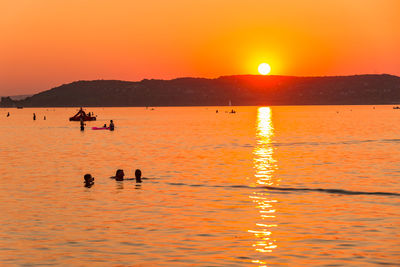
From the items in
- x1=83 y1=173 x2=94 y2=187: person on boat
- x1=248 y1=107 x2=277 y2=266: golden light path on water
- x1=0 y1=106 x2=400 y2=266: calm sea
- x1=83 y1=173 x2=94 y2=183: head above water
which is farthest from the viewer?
x1=83 y1=173 x2=94 y2=187: person on boat

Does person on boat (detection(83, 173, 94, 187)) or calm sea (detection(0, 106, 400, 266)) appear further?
person on boat (detection(83, 173, 94, 187))

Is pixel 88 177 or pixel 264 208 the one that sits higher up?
pixel 88 177

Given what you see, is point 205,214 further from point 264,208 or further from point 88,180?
point 88,180

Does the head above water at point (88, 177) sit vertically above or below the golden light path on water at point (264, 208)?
above

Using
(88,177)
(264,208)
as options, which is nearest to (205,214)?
(264,208)

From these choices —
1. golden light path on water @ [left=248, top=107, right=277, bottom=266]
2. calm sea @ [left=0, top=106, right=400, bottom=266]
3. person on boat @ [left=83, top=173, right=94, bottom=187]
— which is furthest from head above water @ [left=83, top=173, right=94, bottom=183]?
golden light path on water @ [left=248, top=107, right=277, bottom=266]

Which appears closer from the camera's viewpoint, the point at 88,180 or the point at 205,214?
the point at 205,214

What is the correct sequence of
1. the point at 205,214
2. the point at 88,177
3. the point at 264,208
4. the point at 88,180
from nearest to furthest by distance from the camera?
1. the point at 205,214
2. the point at 264,208
3. the point at 88,177
4. the point at 88,180

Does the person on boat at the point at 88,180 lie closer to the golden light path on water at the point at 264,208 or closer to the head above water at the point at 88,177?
the head above water at the point at 88,177

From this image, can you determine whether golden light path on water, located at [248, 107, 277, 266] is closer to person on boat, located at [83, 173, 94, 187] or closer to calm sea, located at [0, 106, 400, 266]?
calm sea, located at [0, 106, 400, 266]

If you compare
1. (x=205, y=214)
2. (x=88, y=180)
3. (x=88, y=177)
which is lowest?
(x=205, y=214)

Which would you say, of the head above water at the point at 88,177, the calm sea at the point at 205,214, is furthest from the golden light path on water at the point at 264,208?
the head above water at the point at 88,177

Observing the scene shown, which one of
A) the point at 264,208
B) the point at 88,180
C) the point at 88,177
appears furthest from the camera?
the point at 88,180

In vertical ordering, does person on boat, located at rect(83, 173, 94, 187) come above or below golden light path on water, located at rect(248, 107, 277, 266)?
above
